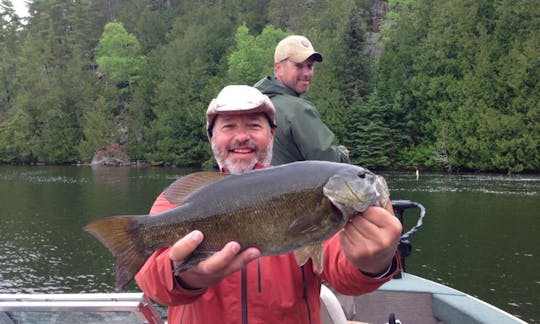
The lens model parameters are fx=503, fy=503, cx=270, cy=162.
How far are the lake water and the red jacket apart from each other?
1168 cm

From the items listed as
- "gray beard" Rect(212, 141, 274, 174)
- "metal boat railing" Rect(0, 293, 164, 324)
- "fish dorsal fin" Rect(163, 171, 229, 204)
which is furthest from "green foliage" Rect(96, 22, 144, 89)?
"fish dorsal fin" Rect(163, 171, 229, 204)

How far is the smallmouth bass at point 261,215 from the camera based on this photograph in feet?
7.54

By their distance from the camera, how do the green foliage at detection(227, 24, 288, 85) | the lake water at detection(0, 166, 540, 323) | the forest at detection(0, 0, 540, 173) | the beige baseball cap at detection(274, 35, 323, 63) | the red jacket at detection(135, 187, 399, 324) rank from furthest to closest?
the green foliage at detection(227, 24, 288, 85) → the forest at detection(0, 0, 540, 173) → the lake water at detection(0, 166, 540, 323) → the beige baseball cap at detection(274, 35, 323, 63) → the red jacket at detection(135, 187, 399, 324)

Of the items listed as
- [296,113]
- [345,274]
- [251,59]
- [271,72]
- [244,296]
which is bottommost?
[244,296]

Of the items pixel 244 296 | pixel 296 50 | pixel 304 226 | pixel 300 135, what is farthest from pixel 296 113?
pixel 304 226

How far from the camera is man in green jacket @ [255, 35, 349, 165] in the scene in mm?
4566

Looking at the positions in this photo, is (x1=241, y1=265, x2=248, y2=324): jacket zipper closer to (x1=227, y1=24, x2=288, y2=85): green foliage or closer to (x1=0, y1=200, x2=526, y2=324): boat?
(x1=0, y1=200, x2=526, y2=324): boat

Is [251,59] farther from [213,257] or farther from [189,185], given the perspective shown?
[213,257]

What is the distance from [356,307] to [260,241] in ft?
14.6

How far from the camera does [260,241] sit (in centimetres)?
235

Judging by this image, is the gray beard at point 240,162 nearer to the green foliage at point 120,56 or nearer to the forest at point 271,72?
the forest at point 271,72

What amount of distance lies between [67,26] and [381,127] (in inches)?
2807

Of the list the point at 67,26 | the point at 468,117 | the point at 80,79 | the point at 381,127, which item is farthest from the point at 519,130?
the point at 67,26

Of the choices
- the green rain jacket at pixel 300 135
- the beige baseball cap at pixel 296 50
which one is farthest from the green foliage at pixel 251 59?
the green rain jacket at pixel 300 135
